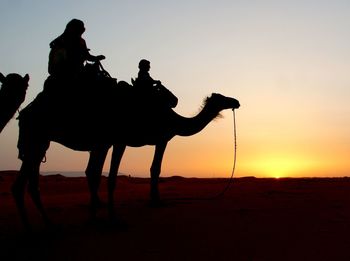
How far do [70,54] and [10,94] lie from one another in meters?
2.66

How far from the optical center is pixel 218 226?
26.1 ft

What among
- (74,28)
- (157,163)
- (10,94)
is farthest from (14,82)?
(157,163)

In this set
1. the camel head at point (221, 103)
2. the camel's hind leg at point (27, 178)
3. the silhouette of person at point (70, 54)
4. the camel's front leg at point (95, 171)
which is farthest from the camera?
the camel head at point (221, 103)

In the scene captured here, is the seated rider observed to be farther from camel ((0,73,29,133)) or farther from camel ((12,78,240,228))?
camel ((0,73,29,133))

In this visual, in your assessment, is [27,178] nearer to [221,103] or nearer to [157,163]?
[157,163]

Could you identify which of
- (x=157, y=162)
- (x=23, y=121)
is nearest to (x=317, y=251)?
(x=23, y=121)

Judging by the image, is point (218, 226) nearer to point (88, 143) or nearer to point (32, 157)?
point (88, 143)

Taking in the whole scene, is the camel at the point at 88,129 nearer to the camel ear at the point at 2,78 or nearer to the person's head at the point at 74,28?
the person's head at the point at 74,28

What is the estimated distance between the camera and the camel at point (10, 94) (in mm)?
5938

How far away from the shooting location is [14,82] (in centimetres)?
605

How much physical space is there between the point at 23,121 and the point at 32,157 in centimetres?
63

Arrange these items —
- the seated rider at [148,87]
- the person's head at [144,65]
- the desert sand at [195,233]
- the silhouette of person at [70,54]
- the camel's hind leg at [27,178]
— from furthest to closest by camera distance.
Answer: the person's head at [144,65] < the seated rider at [148,87] < the silhouette of person at [70,54] < the camel's hind leg at [27,178] < the desert sand at [195,233]

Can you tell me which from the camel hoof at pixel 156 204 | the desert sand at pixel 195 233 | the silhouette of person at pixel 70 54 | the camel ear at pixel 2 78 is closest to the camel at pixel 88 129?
the silhouette of person at pixel 70 54

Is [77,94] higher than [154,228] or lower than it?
higher
